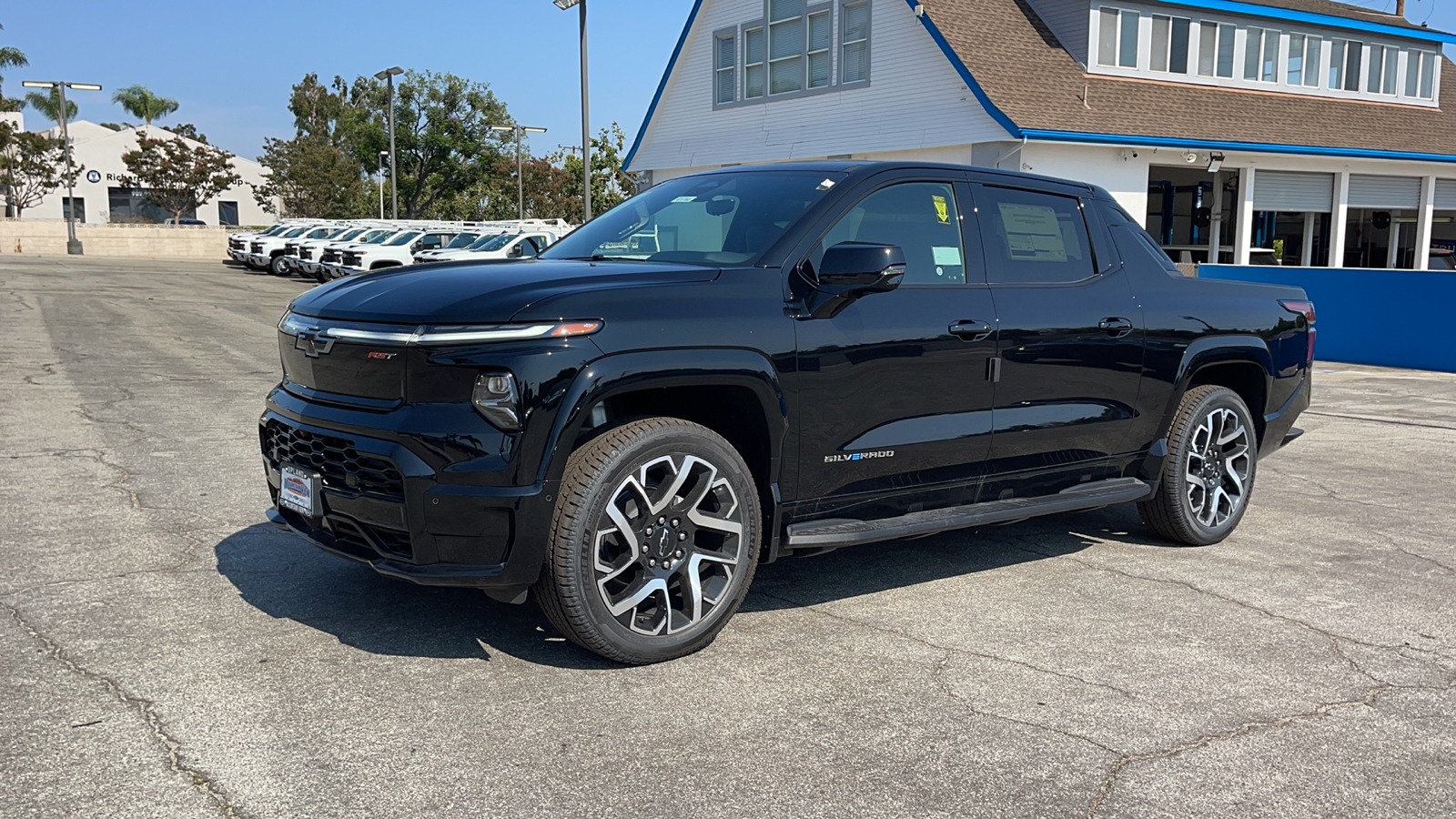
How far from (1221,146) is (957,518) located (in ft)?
72.4

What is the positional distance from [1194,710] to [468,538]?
252 centimetres

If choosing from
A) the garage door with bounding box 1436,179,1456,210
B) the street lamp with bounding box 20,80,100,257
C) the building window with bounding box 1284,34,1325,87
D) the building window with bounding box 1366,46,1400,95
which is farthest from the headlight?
the street lamp with bounding box 20,80,100,257

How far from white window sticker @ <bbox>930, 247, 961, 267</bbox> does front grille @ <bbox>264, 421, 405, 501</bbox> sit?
98.7 inches

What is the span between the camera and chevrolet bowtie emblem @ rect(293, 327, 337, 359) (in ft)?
14.7

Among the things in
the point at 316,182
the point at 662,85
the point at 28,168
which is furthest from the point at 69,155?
the point at 662,85

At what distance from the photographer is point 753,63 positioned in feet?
97.1

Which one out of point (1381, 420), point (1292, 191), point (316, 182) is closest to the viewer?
point (1381, 420)

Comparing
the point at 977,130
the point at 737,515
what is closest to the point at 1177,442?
the point at 737,515

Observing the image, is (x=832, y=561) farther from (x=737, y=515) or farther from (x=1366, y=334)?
(x=1366, y=334)

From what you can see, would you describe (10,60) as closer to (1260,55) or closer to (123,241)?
(123,241)

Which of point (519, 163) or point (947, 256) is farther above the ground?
point (519, 163)

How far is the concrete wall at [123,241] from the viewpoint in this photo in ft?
182

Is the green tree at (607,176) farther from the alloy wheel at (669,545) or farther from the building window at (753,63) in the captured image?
the alloy wheel at (669,545)

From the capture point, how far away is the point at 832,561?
6.03 m
